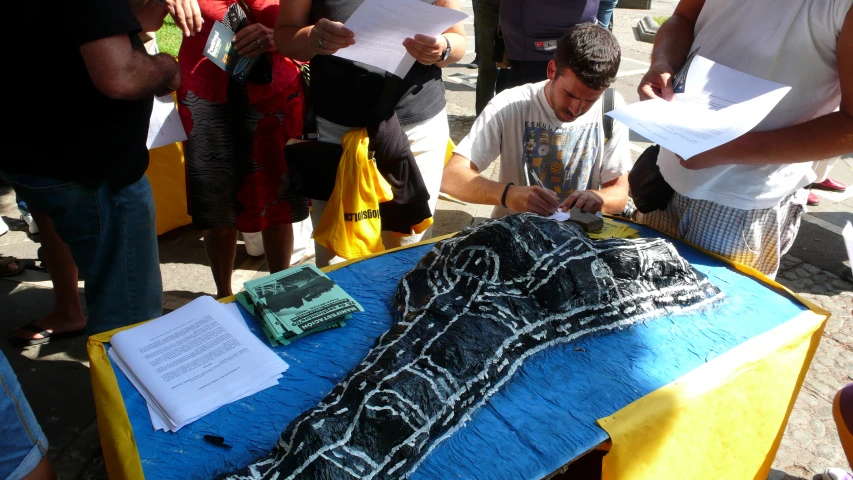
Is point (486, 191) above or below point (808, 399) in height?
above

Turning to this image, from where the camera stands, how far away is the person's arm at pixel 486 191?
1910 mm

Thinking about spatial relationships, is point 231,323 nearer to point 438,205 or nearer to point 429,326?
point 429,326

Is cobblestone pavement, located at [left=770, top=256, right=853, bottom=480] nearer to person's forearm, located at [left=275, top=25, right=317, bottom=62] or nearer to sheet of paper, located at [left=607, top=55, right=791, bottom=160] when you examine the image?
sheet of paper, located at [left=607, top=55, right=791, bottom=160]

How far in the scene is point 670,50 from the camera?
1.84 m

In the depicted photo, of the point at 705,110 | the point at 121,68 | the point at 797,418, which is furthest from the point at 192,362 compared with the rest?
the point at 797,418

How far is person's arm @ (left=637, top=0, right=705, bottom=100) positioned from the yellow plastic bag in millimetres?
907

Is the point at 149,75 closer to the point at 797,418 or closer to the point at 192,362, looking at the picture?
the point at 192,362

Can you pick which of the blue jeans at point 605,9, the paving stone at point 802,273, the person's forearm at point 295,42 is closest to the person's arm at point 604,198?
the person's forearm at point 295,42

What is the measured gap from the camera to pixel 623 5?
1222cm

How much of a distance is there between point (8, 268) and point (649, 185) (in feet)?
9.68

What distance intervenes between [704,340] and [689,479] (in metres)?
0.35

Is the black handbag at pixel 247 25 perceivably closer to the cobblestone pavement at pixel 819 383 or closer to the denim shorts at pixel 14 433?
the denim shorts at pixel 14 433

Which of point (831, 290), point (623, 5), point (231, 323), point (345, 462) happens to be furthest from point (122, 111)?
point (623, 5)

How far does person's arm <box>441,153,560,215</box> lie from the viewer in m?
1.91
